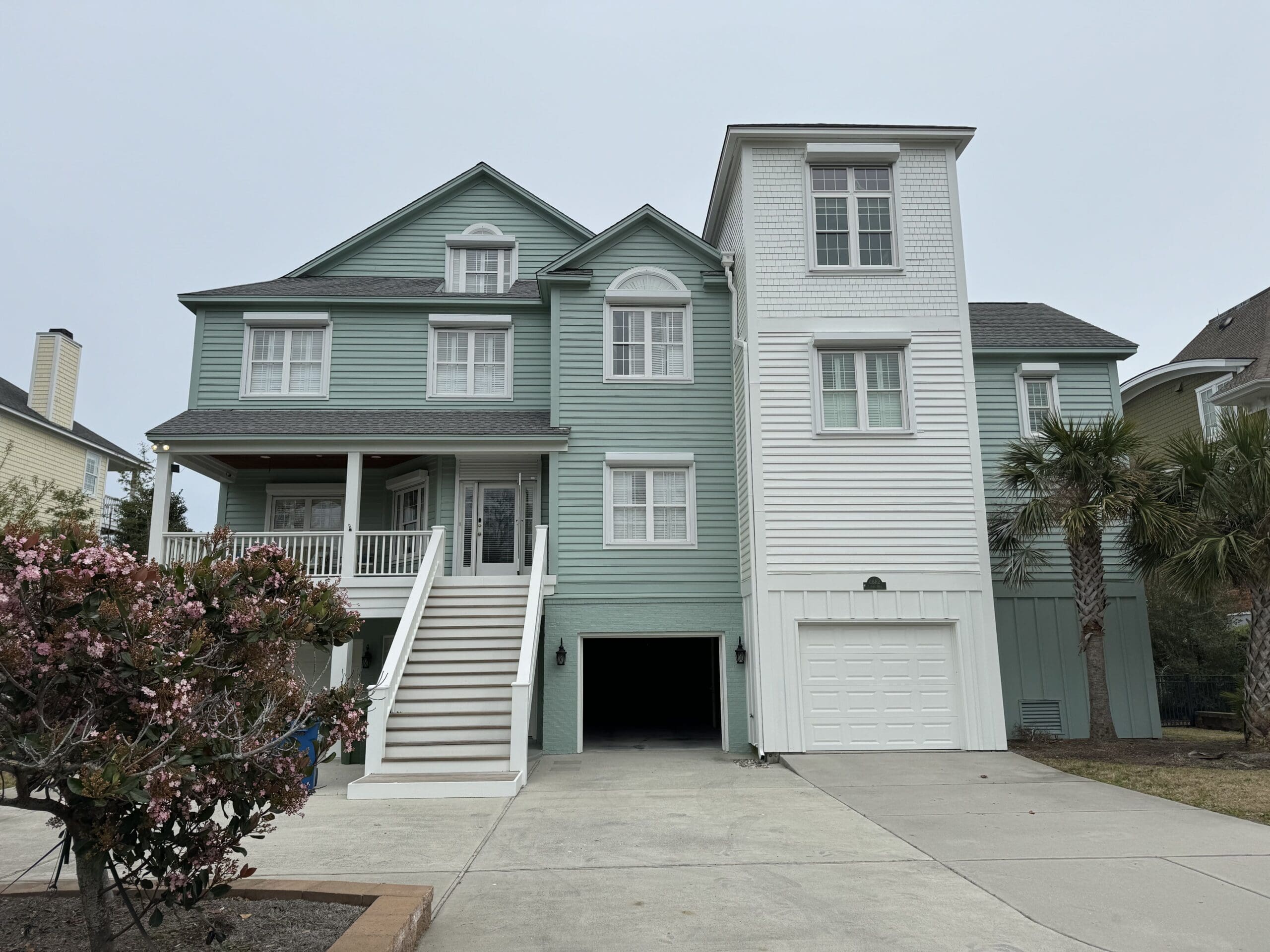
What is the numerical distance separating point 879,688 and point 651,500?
451cm

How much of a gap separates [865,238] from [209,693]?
1188cm

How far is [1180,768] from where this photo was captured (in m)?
9.98

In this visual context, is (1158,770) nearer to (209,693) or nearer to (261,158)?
(209,693)

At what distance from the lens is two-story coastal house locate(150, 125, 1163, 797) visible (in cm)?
1188

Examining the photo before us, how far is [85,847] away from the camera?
3420mm

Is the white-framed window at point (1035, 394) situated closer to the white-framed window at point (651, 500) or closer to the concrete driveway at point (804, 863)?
the white-framed window at point (651, 500)

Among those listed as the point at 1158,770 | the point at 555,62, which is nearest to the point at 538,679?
the point at 1158,770

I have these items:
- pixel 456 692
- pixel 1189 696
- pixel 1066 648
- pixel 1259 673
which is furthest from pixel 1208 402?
pixel 456 692

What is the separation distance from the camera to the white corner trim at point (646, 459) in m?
Result: 13.7

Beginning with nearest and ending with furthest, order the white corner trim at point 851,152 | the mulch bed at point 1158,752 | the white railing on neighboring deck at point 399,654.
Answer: the white railing on neighboring deck at point 399,654, the mulch bed at point 1158,752, the white corner trim at point 851,152

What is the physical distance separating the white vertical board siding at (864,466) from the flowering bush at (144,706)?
8607 millimetres

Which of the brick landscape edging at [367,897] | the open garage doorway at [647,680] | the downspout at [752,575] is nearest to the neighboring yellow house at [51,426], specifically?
the open garage doorway at [647,680]

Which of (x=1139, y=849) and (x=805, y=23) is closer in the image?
(x=1139, y=849)

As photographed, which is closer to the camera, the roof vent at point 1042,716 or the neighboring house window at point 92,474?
the roof vent at point 1042,716
